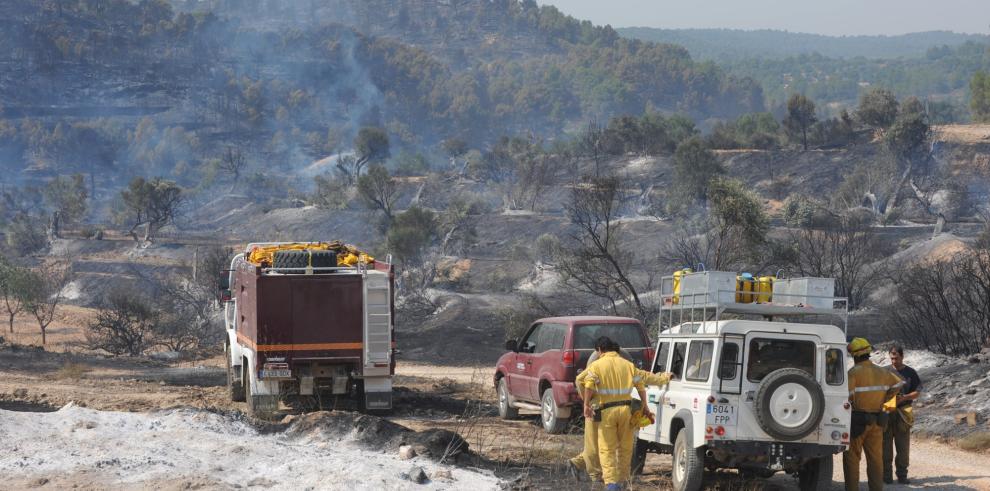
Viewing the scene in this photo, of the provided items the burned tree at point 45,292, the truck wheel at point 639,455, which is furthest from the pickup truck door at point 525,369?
the burned tree at point 45,292

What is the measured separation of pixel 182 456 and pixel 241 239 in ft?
234

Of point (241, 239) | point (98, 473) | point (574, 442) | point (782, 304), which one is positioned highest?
point (782, 304)

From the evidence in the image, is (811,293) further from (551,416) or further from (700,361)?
(551,416)

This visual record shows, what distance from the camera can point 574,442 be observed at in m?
15.3

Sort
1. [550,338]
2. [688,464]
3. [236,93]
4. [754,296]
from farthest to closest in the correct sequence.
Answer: [236,93] → [550,338] → [754,296] → [688,464]

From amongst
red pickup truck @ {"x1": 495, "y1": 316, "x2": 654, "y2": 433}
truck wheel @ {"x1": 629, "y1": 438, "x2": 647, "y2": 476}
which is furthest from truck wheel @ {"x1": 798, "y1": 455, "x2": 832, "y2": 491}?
red pickup truck @ {"x1": 495, "y1": 316, "x2": 654, "y2": 433}

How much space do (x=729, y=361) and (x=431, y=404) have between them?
417 inches

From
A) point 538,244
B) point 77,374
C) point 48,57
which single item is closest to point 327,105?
point 48,57

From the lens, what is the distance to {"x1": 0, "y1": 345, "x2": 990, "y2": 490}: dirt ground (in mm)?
12492

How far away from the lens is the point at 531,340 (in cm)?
1770

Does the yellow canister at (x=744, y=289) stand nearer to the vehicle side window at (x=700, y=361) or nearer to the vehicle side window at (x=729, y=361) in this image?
the vehicle side window at (x=700, y=361)

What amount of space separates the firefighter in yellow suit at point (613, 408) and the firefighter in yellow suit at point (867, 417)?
7.32 feet

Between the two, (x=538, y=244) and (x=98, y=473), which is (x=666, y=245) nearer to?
(x=538, y=244)

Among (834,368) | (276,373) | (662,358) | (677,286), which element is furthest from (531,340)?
(834,368)
